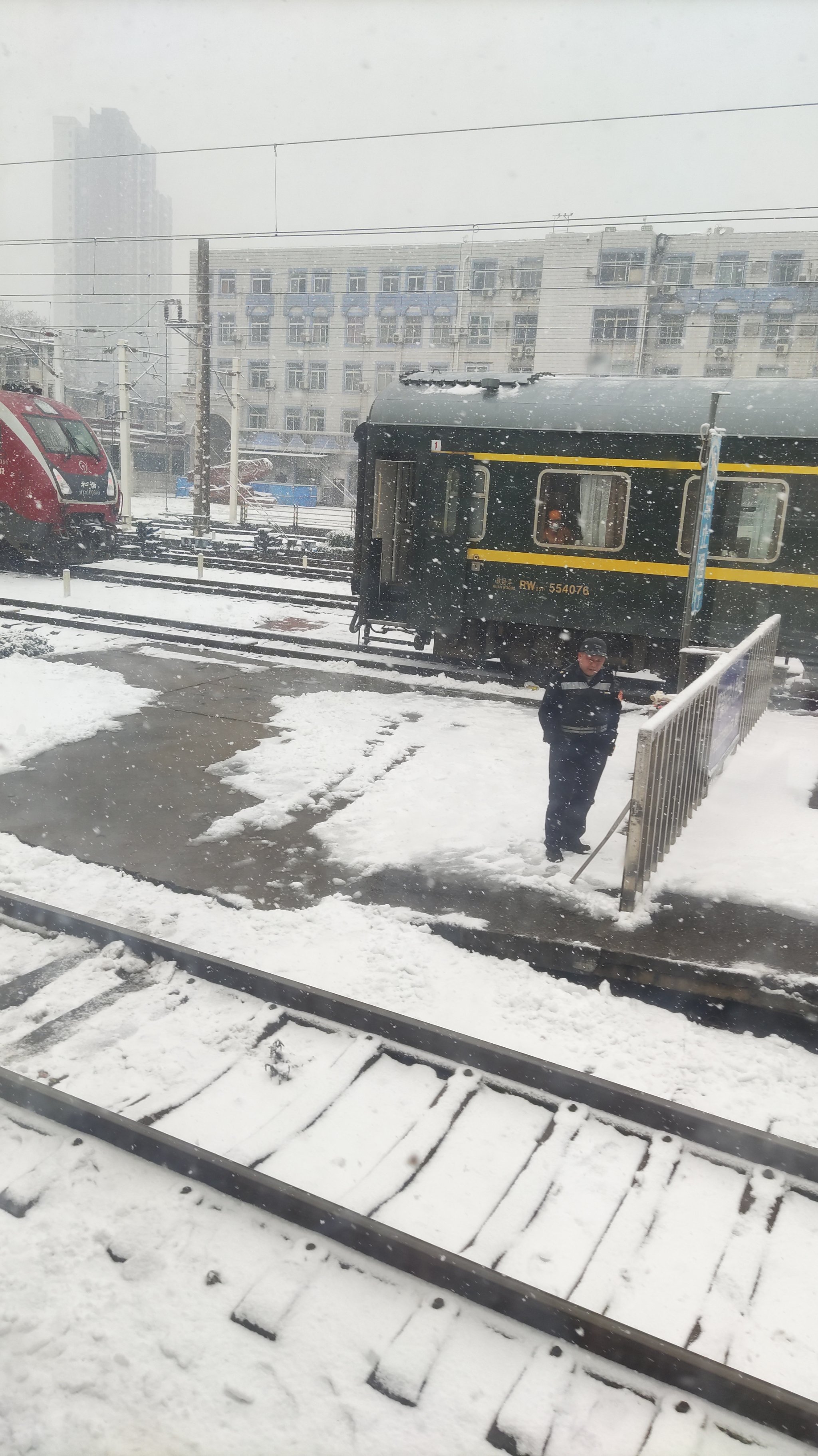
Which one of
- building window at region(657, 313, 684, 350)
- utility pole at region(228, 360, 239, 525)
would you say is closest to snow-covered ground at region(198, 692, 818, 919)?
utility pole at region(228, 360, 239, 525)

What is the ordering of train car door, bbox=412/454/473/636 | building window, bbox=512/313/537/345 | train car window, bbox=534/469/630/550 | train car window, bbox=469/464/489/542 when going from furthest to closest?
building window, bbox=512/313/537/345 < train car door, bbox=412/454/473/636 < train car window, bbox=469/464/489/542 < train car window, bbox=534/469/630/550

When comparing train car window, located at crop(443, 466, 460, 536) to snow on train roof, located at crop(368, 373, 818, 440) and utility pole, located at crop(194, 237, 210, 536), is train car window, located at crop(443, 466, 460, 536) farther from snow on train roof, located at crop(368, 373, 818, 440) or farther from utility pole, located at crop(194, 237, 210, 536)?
utility pole, located at crop(194, 237, 210, 536)

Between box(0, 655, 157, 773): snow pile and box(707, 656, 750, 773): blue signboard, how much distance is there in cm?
629

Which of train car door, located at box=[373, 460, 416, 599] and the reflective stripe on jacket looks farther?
train car door, located at box=[373, 460, 416, 599]

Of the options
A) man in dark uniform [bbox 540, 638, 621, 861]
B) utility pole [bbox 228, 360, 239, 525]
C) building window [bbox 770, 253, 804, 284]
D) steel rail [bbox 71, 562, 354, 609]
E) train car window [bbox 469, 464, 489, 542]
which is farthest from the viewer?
building window [bbox 770, 253, 804, 284]

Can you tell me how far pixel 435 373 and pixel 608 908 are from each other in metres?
9.58

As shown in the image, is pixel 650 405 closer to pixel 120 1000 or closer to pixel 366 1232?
pixel 120 1000

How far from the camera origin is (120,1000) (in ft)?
17.5

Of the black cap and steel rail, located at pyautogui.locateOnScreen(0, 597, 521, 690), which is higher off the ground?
the black cap

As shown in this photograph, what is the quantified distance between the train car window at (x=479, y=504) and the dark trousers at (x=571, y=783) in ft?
20.7

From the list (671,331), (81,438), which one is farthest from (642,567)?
(671,331)

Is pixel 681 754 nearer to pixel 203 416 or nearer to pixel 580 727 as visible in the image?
pixel 580 727

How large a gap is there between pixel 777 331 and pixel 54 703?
172 feet

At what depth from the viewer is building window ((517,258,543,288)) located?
5531cm
